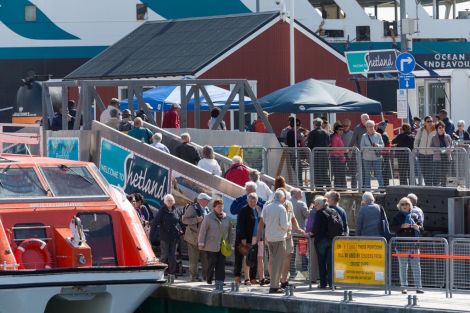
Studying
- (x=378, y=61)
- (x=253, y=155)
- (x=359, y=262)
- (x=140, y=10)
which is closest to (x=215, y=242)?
(x=359, y=262)

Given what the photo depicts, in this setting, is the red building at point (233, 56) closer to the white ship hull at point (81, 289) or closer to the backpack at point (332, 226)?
the backpack at point (332, 226)

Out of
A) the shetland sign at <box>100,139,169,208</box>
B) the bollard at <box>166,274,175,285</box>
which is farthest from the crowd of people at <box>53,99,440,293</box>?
the bollard at <box>166,274,175,285</box>

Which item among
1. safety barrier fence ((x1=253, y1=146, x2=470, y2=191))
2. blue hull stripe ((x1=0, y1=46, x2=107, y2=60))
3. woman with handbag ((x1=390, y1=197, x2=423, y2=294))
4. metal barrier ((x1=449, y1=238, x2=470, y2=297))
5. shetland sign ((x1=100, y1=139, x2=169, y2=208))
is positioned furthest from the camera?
blue hull stripe ((x1=0, y1=46, x2=107, y2=60))

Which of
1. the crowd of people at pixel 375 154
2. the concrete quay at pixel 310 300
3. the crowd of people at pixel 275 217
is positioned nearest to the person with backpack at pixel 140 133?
the crowd of people at pixel 275 217

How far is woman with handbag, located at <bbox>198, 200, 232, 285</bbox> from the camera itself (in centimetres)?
2092

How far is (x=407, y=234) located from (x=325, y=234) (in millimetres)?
1181

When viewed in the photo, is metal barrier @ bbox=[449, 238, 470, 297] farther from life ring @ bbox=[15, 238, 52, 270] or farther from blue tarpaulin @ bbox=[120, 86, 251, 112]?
blue tarpaulin @ bbox=[120, 86, 251, 112]

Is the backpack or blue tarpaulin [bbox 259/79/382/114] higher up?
blue tarpaulin [bbox 259/79/382/114]

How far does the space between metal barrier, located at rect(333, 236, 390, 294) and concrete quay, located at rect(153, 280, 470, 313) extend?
0.55 feet

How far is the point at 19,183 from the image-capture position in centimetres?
1958

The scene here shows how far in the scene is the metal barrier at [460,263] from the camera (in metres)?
18.5

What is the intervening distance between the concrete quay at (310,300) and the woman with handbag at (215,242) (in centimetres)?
30

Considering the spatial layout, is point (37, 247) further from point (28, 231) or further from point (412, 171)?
point (412, 171)

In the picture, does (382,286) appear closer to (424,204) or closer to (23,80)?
(424,204)
